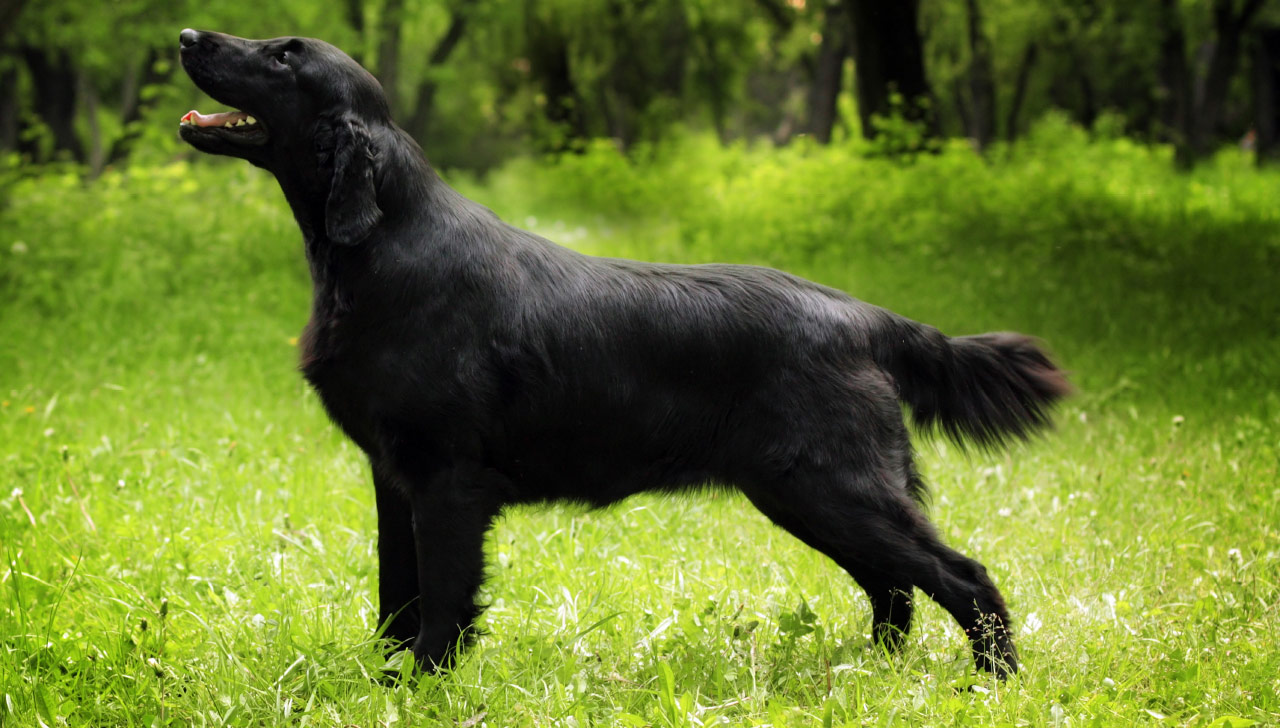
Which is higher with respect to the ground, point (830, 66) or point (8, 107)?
point (830, 66)

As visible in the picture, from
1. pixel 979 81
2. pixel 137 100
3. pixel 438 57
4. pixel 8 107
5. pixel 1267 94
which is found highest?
pixel 1267 94

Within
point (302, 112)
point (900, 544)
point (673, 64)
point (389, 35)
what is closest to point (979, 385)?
point (900, 544)

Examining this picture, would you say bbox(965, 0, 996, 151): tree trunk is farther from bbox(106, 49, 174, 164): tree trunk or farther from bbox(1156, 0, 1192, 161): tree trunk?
bbox(106, 49, 174, 164): tree trunk

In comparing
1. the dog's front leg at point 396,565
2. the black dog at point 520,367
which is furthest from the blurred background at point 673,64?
the dog's front leg at point 396,565

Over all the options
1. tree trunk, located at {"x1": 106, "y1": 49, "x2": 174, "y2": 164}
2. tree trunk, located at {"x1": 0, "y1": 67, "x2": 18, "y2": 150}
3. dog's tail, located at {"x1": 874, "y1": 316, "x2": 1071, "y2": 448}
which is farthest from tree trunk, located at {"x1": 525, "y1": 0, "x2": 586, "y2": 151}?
dog's tail, located at {"x1": 874, "y1": 316, "x2": 1071, "y2": 448}

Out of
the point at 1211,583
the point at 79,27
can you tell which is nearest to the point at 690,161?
the point at 79,27

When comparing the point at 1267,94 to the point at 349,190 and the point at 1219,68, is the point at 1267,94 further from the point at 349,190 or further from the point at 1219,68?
the point at 349,190

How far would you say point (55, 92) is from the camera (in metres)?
21.2

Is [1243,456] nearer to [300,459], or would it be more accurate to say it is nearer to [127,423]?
[300,459]

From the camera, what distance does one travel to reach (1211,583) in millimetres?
3883

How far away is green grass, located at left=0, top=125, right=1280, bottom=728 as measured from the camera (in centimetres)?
291

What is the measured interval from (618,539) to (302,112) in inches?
87.3

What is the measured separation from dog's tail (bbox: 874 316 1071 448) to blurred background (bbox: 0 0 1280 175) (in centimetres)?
837

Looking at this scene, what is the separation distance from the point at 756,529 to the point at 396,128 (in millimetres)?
2314
